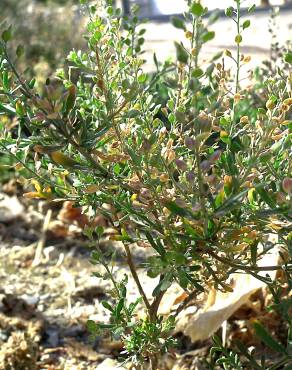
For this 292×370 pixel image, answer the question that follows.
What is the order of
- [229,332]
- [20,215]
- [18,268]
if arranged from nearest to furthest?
[229,332] → [18,268] → [20,215]

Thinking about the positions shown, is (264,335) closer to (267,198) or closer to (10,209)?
(267,198)

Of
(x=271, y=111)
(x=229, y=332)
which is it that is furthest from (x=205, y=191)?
(x=229, y=332)

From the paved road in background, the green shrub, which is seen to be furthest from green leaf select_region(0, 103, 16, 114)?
the paved road in background

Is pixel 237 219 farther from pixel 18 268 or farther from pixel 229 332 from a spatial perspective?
pixel 18 268

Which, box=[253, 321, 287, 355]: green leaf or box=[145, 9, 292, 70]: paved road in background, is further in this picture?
box=[145, 9, 292, 70]: paved road in background

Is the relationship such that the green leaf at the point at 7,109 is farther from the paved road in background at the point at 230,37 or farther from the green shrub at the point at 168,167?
the paved road in background at the point at 230,37

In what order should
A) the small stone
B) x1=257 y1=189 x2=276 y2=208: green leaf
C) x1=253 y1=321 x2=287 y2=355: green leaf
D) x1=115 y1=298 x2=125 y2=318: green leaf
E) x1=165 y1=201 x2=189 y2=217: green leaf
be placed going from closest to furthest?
x1=165 y1=201 x2=189 y2=217: green leaf, x1=257 y1=189 x2=276 y2=208: green leaf, x1=253 y1=321 x2=287 y2=355: green leaf, x1=115 y1=298 x2=125 y2=318: green leaf, the small stone

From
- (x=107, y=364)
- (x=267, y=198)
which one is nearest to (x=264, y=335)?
(x=267, y=198)

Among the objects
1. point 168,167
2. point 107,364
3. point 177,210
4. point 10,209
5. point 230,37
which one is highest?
point 230,37

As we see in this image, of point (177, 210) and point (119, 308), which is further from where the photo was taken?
point (119, 308)

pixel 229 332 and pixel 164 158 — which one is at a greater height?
pixel 164 158

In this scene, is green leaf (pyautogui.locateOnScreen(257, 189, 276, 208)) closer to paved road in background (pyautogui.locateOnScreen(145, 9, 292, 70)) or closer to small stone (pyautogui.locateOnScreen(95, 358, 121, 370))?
small stone (pyautogui.locateOnScreen(95, 358, 121, 370))
